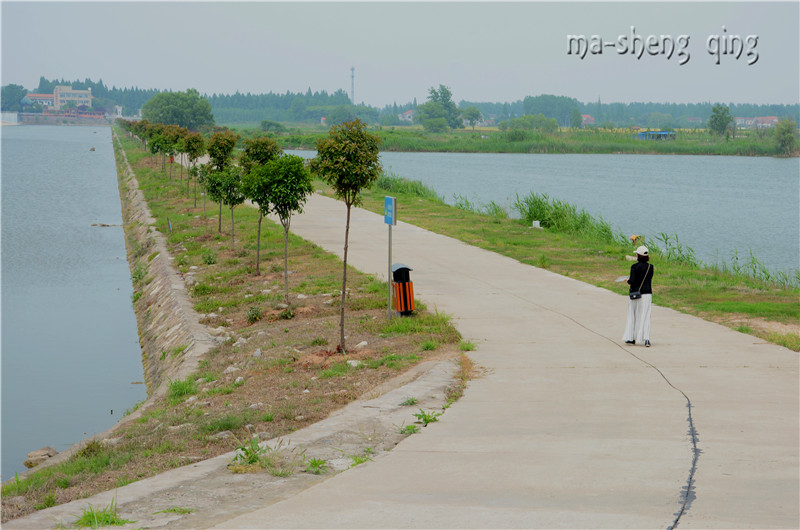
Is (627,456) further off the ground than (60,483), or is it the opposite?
(627,456)

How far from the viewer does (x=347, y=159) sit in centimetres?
1330

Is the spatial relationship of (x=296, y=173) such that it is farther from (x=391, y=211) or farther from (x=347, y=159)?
(x=347, y=159)

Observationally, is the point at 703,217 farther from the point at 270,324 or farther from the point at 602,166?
the point at 602,166

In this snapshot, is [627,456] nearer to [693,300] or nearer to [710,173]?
[693,300]

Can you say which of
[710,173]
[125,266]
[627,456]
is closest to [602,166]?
[710,173]

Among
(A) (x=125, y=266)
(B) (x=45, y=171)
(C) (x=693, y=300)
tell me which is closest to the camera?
(C) (x=693, y=300)

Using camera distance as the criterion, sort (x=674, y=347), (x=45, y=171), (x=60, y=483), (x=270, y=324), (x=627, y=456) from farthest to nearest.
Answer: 1. (x=45, y=171)
2. (x=270, y=324)
3. (x=674, y=347)
4. (x=60, y=483)
5. (x=627, y=456)

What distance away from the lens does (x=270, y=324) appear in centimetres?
1600

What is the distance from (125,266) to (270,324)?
57.3 ft

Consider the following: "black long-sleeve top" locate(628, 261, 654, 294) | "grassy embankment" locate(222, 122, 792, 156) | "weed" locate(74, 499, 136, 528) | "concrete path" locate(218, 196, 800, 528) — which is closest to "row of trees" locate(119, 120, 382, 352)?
"concrete path" locate(218, 196, 800, 528)

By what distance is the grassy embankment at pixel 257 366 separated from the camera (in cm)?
883

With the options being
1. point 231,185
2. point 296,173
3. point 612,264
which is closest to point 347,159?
point 296,173

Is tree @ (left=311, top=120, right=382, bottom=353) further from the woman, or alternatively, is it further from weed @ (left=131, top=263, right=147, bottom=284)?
weed @ (left=131, top=263, right=147, bottom=284)

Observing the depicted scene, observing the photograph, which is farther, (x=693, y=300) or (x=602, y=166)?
(x=602, y=166)
